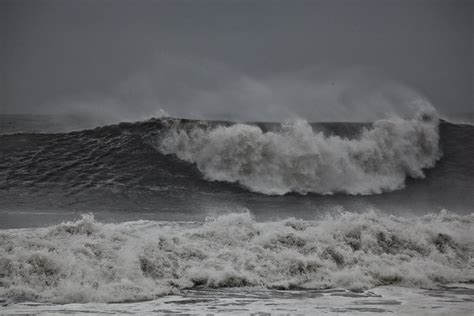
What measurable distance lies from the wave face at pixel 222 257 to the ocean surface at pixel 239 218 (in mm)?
27

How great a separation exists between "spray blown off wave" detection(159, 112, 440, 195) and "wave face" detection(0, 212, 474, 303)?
508 centimetres

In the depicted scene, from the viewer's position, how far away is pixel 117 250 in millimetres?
8086

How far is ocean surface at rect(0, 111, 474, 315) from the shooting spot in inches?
278

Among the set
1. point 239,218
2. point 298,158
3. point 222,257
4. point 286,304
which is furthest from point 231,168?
point 286,304

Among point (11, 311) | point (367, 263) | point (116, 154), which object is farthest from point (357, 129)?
point (11, 311)

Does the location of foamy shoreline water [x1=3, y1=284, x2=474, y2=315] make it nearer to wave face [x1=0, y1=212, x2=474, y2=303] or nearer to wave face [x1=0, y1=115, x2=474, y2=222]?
wave face [x1=0, y1=212, x2=474, y2=303]

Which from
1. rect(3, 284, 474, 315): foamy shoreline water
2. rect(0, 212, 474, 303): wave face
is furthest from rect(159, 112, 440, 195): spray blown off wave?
rect(3, 284, 474, 315): foamy shoreline water

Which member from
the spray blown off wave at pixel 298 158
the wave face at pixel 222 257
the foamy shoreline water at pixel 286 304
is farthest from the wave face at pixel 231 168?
the foamy shoreline water at pixel 286 304

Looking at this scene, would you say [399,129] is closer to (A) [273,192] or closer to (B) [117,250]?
(A) [273,192]

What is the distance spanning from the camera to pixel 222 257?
837 centimetres

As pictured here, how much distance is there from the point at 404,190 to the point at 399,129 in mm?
2716

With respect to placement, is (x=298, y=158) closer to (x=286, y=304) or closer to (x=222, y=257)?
(x=222, y=257)

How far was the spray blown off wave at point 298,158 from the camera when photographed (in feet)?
50.1

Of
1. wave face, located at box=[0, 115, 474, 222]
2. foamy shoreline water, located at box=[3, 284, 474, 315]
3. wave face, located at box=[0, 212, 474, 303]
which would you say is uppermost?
wave face, located at box=[0, 115, 474, 222]
